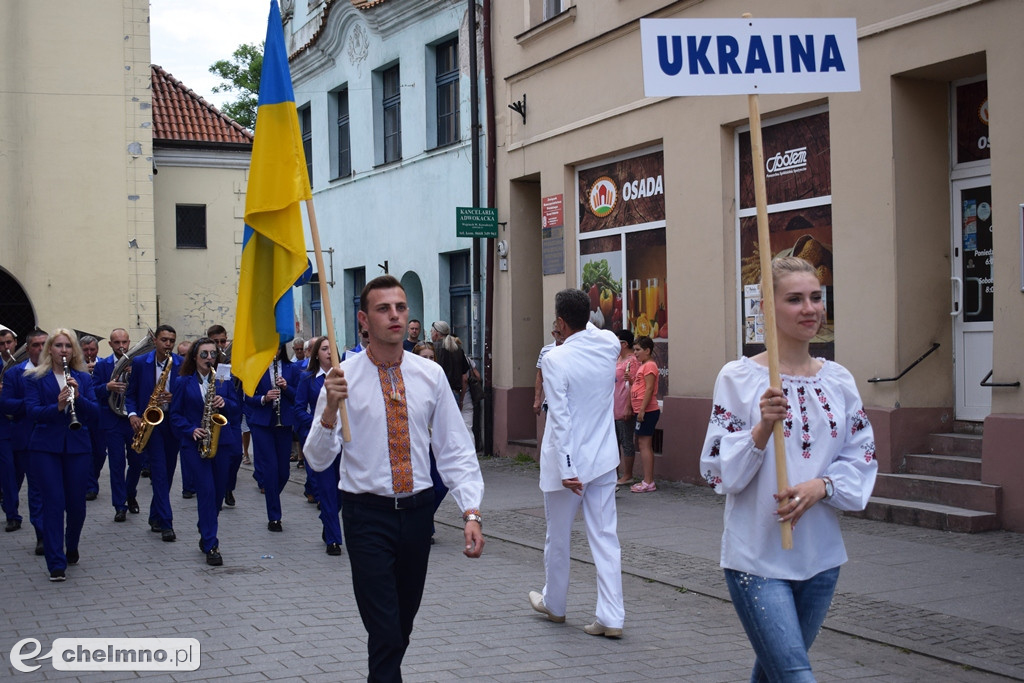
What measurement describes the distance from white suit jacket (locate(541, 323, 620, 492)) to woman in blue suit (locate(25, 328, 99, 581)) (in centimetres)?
413

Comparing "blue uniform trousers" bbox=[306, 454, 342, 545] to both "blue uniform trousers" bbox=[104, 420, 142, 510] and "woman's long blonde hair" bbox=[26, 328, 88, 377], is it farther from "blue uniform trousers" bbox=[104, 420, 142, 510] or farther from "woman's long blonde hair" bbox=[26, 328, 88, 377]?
"blue uniform trousers" bbox=[104, 420, 142, 510]

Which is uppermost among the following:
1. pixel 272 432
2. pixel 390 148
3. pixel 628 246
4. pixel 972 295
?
pixel 390 148

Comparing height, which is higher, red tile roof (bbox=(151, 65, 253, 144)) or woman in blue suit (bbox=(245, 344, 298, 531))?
red tile roof (bbox=(151, 65, 253, 144))

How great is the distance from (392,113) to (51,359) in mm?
13564

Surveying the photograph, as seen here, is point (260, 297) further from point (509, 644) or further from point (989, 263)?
point (989, 263)

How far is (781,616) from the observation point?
3.81 m

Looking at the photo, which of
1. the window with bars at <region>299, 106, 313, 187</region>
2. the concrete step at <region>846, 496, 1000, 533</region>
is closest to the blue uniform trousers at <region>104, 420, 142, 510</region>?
the concrete step at <region>846, 496, 1000, 533</region>

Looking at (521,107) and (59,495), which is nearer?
(59,495)

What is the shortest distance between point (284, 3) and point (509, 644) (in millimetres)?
23985

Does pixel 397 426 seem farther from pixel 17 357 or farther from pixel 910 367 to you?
pixel 17 357

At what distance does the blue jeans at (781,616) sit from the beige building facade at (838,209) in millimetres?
6557

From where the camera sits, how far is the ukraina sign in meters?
4.27

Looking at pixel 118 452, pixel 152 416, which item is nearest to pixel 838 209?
pixel 152 416

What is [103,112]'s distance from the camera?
27.6 metres
